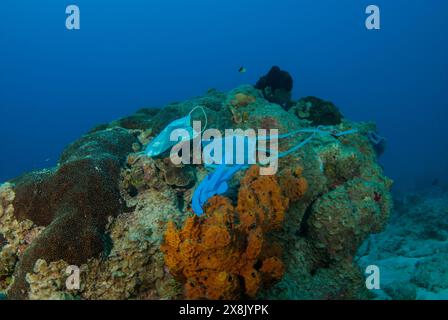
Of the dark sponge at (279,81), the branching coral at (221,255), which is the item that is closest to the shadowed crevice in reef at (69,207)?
the branching coral at (221,255)

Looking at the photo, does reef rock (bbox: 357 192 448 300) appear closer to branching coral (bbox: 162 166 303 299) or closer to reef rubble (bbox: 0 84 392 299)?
reef rubble (bbox: 0 84 392 299)

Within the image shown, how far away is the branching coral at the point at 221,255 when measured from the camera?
2.68m

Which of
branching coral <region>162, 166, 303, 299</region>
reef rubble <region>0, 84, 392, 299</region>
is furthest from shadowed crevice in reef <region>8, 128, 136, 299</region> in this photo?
branching coral <region>162, 166, 303, 299</region>

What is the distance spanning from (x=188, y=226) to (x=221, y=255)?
1.27 ft

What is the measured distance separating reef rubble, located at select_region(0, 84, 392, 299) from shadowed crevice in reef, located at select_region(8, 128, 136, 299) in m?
0.01

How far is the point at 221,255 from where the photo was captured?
8.88ft

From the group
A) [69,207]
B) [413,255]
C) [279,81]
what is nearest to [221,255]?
[69,207]

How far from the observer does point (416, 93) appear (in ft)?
398

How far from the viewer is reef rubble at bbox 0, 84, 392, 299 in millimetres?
2822

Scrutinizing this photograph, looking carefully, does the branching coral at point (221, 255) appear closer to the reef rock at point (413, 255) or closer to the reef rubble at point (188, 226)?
the reef rubble at point (188, 226)

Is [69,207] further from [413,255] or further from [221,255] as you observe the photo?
[413,255]
